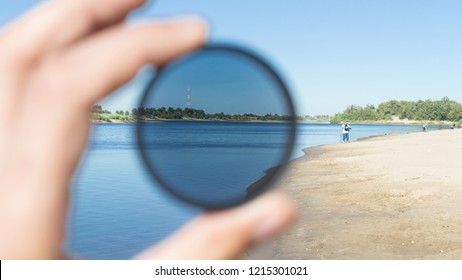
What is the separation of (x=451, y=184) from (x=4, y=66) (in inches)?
659

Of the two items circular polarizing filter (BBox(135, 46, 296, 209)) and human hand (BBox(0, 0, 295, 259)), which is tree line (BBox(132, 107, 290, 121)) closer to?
circular polarizing filter (BBox(135, 46, 296, 209))

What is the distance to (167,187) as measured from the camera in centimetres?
179

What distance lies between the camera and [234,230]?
1470 mm

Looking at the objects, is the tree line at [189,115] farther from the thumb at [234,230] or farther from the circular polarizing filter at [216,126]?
the thumb at [234,230]

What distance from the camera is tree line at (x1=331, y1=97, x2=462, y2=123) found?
382ft

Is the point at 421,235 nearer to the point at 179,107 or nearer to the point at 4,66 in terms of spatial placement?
the point at 179,107

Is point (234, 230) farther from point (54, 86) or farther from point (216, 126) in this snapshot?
point (216, 126)

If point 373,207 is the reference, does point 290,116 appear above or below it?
above

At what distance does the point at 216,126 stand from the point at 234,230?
817 millimetres

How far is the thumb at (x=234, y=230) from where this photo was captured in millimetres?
1463

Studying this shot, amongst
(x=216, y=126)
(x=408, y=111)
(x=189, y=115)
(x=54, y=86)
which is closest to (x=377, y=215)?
(x=216, y=126)

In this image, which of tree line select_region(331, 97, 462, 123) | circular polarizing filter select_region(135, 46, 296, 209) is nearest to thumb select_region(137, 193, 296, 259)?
circular polarizing filter select_region(135, 46, 296, 209)

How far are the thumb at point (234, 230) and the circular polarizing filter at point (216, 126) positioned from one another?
0.83ft
